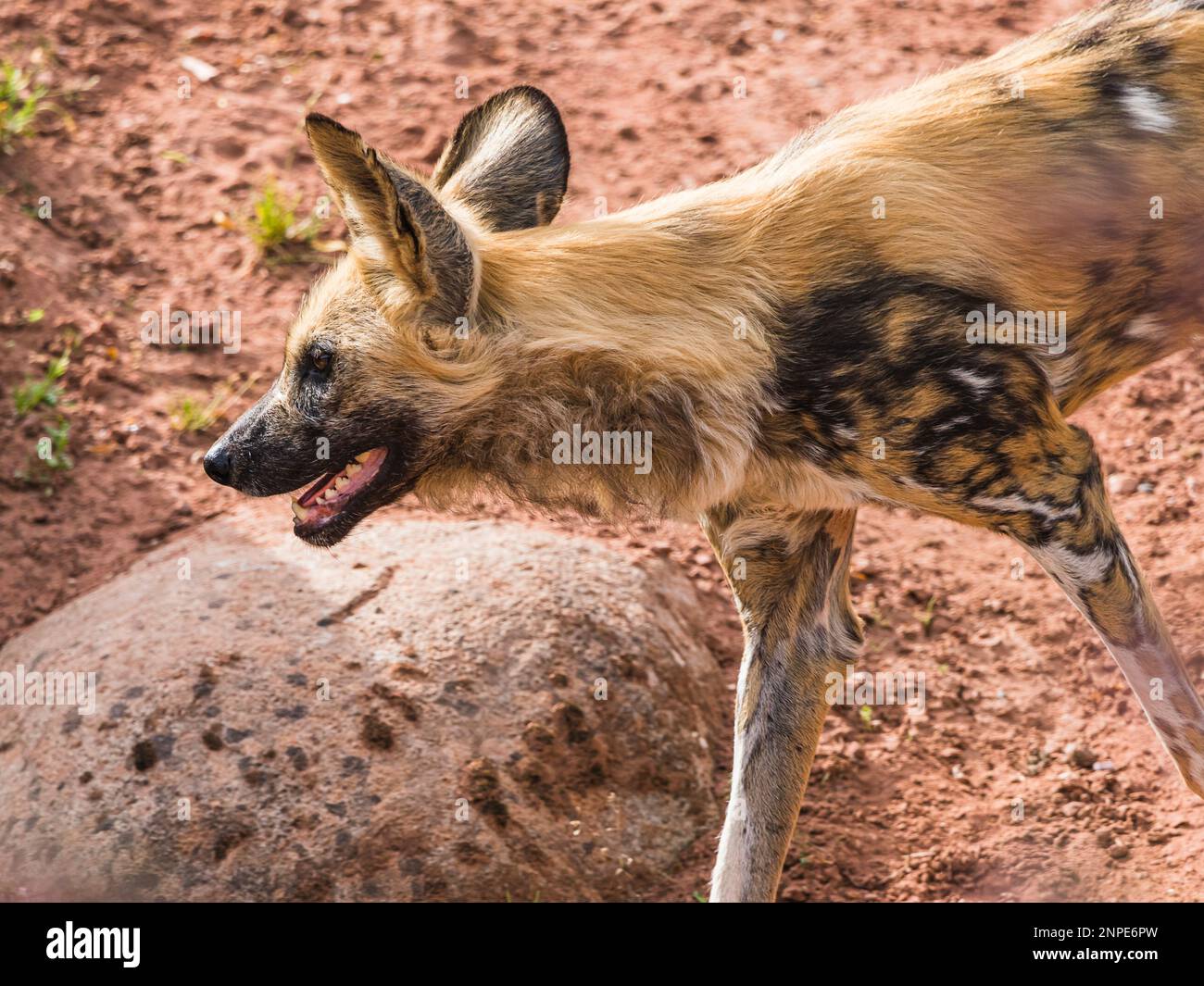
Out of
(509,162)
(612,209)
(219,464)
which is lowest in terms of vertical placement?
(219,464)

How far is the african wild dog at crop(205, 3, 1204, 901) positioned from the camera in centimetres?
268

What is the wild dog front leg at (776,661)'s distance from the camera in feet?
10.0

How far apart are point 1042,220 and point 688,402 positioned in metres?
0.79

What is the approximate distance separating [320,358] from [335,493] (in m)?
0.29

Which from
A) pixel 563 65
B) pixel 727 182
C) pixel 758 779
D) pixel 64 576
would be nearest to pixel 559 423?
pixel 727 182

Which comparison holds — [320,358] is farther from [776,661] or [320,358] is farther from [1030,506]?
[1030,506]

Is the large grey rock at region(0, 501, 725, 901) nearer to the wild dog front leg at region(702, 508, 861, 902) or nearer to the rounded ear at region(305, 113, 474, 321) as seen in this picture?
the wild dog front leg at region(702, 508, 861, 902)

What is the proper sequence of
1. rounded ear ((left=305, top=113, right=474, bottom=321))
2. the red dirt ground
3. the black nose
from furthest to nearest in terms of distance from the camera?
the red dirt ground → the black nose → rounded ear ((left=305, top=113, right=474, bottom=321))

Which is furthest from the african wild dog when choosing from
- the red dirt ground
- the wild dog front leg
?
the red dirt ground

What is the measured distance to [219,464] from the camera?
2.80 meters

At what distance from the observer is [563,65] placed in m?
5.83

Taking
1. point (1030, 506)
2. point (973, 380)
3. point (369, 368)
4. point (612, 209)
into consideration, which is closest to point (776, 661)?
point (1030, 506)

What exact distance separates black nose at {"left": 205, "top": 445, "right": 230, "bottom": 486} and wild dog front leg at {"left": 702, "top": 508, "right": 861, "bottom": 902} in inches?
40.6

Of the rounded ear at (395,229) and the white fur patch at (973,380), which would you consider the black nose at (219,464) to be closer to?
the rounded ear at (395,229)
